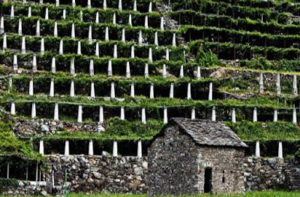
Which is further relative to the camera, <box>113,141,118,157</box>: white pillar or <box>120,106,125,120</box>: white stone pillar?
<box>120,106,125,120</box>: white stone pillar

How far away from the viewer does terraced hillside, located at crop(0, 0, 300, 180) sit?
192ft

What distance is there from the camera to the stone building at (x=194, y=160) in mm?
47188

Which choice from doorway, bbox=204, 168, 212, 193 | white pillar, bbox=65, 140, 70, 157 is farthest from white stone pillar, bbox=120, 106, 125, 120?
doorway, bbox=204, 168, 212, 193

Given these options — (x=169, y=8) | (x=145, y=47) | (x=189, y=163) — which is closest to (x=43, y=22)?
(x=145, y=47)

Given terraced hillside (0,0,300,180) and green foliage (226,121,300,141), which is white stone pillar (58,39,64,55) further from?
green foliage (226,121,300,141)

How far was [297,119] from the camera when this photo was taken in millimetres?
64000

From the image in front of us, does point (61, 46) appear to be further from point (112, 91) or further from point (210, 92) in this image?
point (210, 92)

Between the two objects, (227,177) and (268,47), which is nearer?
(227,177)

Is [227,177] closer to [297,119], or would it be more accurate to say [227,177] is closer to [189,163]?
[189,163]

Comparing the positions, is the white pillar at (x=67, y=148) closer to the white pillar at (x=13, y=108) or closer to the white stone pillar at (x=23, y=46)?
the white pillar at (x=13, y=108)

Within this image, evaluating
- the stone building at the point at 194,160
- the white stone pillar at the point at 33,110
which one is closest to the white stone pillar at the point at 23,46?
the white stone pillar at the point at 33,110

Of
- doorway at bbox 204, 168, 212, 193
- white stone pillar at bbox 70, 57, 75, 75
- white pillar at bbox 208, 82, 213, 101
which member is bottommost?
doorway at bbox 204, 168, 212, 193

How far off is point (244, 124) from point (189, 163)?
14.9 meters

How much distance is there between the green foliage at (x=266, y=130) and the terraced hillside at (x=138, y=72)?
96 millimetres
